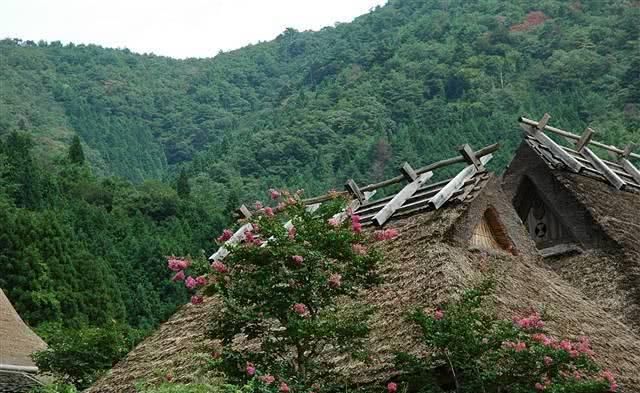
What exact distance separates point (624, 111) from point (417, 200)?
1544 inches

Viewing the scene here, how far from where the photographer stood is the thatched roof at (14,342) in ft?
71.5

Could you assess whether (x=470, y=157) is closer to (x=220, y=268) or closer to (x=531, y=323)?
(x=531, y=323)

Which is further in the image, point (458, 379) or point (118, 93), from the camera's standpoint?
point (118, 93)

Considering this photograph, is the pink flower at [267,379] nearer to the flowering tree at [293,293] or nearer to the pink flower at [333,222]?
the flowering tree at [293,293]

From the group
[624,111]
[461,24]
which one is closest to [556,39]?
[461,24]

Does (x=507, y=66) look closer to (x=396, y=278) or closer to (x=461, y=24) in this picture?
(x=461, y=24)

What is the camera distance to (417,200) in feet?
45.4

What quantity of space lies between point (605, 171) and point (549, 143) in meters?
0.88

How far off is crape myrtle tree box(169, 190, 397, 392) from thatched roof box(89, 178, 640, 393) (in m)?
0.39

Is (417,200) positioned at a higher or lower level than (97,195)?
higher

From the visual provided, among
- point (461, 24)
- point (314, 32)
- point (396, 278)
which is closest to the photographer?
point (396, 278)

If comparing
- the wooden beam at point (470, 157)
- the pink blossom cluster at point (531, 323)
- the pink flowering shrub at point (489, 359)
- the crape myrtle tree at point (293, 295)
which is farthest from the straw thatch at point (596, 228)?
the crape myrtle tree at point (293, 295)

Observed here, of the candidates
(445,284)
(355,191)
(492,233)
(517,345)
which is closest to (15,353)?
(355,191)

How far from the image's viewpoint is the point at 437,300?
34.5ft
